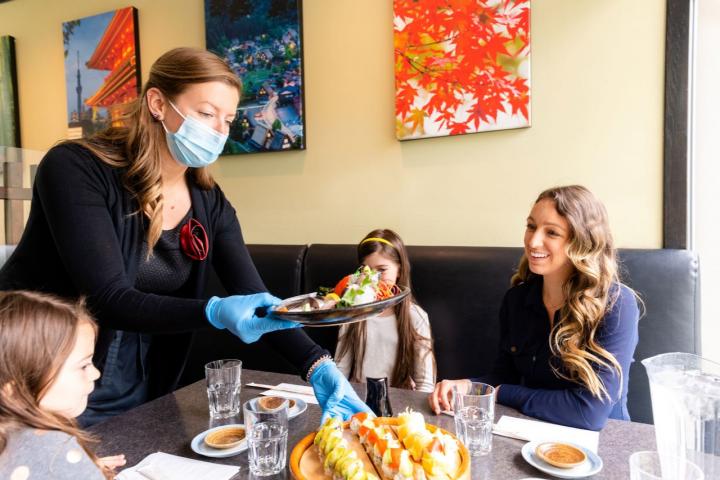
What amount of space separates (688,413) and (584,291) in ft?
2.72

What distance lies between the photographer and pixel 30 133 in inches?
135

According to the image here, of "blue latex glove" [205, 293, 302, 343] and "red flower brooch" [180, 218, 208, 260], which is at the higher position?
"red flower brooch" [180, 218, 208, 260]

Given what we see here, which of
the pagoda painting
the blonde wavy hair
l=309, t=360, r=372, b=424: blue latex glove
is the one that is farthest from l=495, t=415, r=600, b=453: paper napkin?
the pagoda painting

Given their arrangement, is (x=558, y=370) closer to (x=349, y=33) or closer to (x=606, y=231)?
(x=606, y=231)

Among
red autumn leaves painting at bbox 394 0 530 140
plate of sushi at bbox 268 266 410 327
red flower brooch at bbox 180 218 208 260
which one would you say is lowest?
plate of sushi at bbox 268 266 410 327

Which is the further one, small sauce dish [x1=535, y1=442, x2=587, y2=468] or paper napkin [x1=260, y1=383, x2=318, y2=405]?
paper napkin [x1=260, y1=383, x2=318, y2=405]

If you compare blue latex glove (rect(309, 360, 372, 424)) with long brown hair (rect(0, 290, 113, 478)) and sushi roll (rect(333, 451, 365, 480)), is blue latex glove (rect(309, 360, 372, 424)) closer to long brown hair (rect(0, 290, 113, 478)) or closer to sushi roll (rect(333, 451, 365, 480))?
sushi roll (rect(333, 451, 365, 480))

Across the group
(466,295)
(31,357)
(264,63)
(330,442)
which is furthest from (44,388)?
(264,63)

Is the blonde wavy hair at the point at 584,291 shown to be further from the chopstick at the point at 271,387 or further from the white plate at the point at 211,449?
the white plate at the point at 211,449

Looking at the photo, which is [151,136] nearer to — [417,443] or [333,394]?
[333,394]

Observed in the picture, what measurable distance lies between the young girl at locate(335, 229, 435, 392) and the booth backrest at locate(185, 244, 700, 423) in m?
0.11

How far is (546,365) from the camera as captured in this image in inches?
60.7

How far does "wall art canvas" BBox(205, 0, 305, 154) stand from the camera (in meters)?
2.66

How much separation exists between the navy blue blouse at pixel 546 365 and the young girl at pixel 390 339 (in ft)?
1.42
